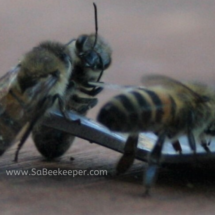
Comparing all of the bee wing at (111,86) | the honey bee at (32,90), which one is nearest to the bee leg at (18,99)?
the honey bee at (32,90)

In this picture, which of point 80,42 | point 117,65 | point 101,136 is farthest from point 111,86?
point 117,65

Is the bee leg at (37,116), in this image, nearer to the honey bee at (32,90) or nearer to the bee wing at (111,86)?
the honey bee at (32,90)

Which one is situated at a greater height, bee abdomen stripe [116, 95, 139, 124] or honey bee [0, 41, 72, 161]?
bee abdomen stripe [116, 95, 139, 124]

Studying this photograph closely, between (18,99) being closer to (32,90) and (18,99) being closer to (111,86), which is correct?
(32,90)

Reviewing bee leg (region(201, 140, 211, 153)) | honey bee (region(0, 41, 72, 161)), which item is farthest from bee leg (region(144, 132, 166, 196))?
honey bee (region(0, 41, 72, 161))

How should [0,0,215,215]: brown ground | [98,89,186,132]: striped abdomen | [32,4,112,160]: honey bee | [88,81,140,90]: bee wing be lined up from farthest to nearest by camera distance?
[32,4,112,160]: honey bee < [88,81,140,90]: bee wing < [98,89,186,132]: striped abdomen < [0,0,215,215]: brown ground

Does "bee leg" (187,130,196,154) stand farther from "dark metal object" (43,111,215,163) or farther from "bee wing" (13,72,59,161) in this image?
"bee wing" (13,72,59,161)
